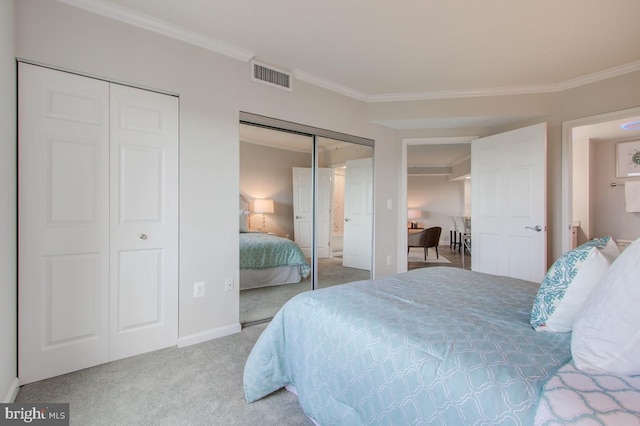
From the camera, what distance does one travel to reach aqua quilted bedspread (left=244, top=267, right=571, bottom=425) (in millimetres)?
849

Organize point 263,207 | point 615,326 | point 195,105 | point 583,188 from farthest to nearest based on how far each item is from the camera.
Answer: point 583,188 < point 263,207 < point 195,105 < point 615,326

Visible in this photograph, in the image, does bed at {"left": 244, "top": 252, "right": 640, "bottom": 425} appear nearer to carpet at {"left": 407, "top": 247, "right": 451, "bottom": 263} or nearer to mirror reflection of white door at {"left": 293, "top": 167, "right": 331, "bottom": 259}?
mirror reflection of white door at {"left": 293, "top": 167, "right": 331, "bottom": 259}

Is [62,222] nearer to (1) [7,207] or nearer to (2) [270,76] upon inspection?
(1) [7,207]

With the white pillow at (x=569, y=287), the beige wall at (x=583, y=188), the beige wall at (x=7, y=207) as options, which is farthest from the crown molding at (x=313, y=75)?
the white pillow at (x=569, y=287)

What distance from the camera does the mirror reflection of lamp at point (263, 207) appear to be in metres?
2.99

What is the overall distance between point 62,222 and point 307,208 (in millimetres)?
2070

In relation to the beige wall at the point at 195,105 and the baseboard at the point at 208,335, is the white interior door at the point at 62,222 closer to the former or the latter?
the beige wall at the point at 195,105

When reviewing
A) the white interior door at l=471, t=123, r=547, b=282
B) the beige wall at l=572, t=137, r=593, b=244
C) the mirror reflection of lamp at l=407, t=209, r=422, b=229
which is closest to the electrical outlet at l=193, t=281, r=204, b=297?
→ the white interior door at l=471, t=123, r=547, b=282

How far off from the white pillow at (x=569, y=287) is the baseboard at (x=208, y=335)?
86.7 inches

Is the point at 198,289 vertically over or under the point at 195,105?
under

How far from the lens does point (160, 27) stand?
2234mm

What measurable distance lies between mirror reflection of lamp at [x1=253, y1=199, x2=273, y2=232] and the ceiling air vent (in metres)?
1.12

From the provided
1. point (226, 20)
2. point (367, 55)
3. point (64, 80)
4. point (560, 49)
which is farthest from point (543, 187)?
point (64, 80)

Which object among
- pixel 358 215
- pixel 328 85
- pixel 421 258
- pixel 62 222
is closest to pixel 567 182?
pixel 358 215
